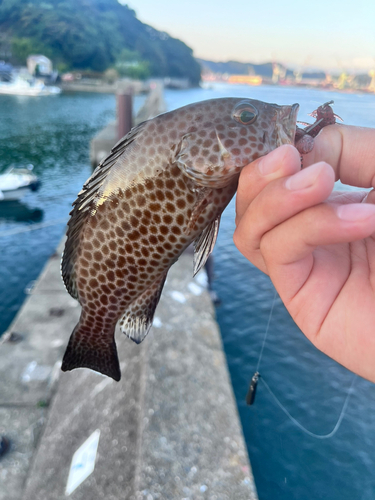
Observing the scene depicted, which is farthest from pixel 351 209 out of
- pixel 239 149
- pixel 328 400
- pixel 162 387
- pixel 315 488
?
pixel 328 400

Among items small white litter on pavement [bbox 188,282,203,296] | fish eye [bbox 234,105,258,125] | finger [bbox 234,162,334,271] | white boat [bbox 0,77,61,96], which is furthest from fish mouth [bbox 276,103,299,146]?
white boat [bbox 0,77,61,96]

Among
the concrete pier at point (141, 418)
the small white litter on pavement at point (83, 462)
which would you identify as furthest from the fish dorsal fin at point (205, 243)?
the small white litter on pavement at point (83, 462)

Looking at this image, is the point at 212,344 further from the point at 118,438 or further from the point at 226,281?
the point at 226,281

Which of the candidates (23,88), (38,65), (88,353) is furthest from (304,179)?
(38,65)

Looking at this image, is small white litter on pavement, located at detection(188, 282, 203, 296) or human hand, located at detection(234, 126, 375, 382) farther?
small white litter on pavement, located at detection(188, 282, 203, 296)

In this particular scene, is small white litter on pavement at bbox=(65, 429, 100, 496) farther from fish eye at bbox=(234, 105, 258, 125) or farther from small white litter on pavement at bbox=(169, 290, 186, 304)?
fish eye at bbox=(234, 105, 258, 125)
